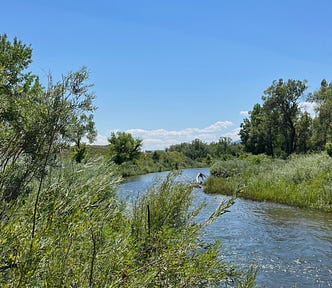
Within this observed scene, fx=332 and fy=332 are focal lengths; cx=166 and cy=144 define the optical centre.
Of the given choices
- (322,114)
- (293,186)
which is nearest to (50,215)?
(293,186)

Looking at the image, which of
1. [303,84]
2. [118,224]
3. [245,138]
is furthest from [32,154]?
[245,138]

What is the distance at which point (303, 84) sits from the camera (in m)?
41.9

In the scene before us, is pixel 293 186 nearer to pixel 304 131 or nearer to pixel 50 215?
pixel 50 215

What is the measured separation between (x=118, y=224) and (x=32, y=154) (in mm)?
2609

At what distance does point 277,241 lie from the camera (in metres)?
10.5

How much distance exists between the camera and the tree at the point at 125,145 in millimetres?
51622

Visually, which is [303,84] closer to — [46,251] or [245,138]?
[245,138]

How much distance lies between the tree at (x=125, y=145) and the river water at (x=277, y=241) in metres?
36.9

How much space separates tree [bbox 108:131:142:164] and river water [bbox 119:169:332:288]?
1451 inches

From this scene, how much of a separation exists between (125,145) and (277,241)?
42678 mm

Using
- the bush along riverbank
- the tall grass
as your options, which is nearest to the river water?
the bush along riverbank

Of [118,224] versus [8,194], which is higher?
[8,194]

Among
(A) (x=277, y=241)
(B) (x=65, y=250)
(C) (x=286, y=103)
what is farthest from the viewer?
(C) (x=286, y=103)

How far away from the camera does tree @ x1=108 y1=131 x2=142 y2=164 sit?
51.6m
